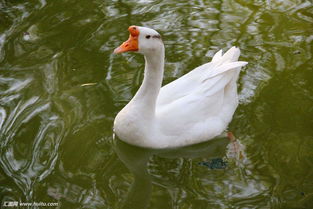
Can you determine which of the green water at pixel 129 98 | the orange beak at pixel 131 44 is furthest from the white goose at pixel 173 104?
the green water at pixel 129 98

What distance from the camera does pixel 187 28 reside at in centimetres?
769

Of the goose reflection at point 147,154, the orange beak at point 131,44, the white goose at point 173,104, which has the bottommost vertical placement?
the goose reflection at point 147,154

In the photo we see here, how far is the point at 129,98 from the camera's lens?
6.30 meters

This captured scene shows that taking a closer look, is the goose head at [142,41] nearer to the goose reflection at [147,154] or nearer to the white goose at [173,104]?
the white goose at [173,104]

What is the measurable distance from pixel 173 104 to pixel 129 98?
0.92m

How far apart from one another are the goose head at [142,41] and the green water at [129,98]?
48.0 inches

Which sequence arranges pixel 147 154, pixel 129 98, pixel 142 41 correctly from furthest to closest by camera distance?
1. pixel 129 98
2. pixel 147 154
3. pixel 142 41

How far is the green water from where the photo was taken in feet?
16.3

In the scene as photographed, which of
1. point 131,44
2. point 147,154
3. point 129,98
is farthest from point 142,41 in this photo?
point 129,98

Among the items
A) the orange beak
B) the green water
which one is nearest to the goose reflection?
the green water

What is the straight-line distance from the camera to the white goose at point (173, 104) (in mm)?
5070

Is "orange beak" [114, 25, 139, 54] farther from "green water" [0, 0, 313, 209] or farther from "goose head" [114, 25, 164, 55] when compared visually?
"green water" [0, 0, 313, 209]

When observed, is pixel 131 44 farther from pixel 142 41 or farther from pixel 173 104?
pixel 173 104

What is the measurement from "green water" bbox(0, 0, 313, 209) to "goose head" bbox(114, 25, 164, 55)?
4.00 feet
